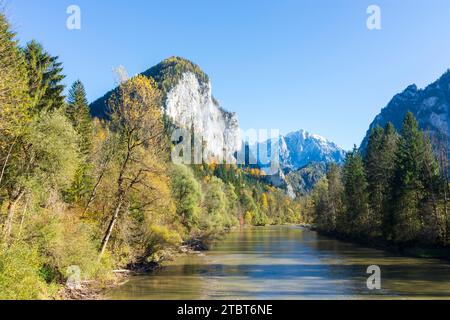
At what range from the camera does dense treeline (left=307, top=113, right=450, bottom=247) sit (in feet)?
185

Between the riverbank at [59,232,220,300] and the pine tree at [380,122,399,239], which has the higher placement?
the pine tree at [380,122,399,239]

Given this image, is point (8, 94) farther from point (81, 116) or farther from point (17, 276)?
point (81, 116)

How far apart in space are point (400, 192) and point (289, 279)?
1296 inches

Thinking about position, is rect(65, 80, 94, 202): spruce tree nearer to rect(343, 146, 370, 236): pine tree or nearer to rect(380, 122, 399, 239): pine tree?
rect(380, 122, 399, 239): pine tree

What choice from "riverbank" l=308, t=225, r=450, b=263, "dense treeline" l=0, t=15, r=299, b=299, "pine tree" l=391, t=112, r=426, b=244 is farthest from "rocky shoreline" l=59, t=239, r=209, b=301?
"pine tree" l=391, t=112, r=426, b=244

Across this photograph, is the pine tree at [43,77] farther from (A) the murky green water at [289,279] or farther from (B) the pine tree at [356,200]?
(B) the pine tree at [356,200]

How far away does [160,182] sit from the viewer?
45938 mm

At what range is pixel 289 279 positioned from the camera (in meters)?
38.2

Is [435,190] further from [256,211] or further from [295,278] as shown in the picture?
[256,211]

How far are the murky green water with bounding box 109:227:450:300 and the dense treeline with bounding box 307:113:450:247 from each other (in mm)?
6641

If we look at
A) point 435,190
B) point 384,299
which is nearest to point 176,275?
point 384,299

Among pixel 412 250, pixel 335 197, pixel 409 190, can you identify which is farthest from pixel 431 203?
pixel 335 197

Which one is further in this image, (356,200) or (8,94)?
(356,200)

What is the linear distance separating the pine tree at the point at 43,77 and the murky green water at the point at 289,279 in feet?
68.1
